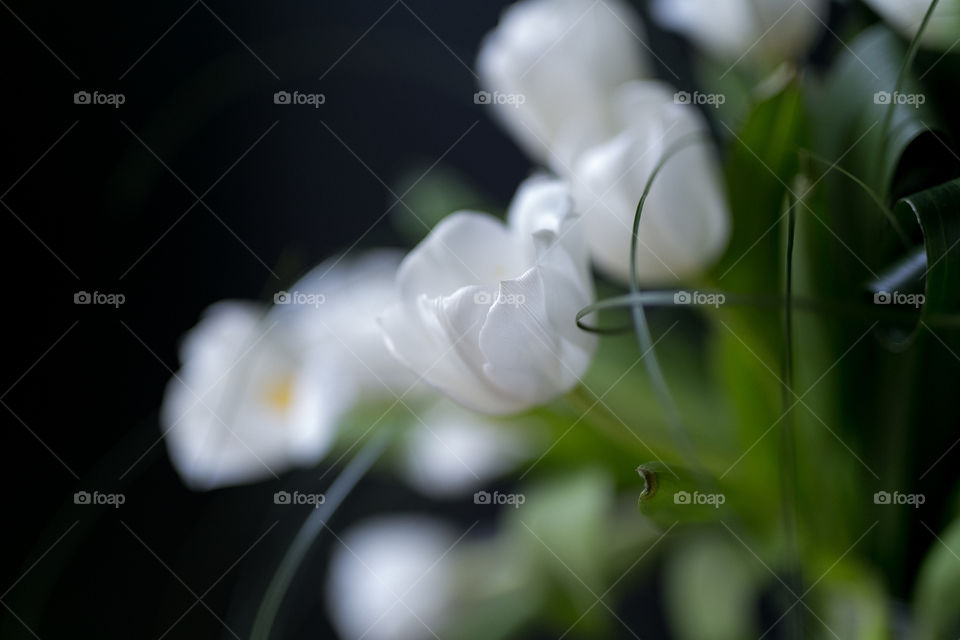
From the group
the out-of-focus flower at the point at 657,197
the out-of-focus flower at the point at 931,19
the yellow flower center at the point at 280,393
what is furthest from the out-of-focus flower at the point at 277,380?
the out-of-focus flower at the point at 931,19

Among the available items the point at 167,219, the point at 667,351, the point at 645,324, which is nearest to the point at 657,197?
the point at 645,324

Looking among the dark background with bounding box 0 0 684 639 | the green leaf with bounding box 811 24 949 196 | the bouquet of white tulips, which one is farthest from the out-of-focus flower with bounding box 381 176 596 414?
the dark background with bounding box 0 0 684 639

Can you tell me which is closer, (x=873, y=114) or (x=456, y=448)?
(x=873, y=114)

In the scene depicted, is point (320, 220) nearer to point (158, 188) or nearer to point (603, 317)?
point (158, 188)

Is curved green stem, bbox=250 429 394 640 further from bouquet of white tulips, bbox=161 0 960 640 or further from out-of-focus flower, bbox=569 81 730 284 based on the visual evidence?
out-of-focus flower, bbox=569 81 730 284

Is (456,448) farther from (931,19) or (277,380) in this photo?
(931,19)

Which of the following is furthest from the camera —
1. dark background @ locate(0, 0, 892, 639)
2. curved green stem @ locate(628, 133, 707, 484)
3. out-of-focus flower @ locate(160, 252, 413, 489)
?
dark background @ locate(0, 0, 892, 639)
